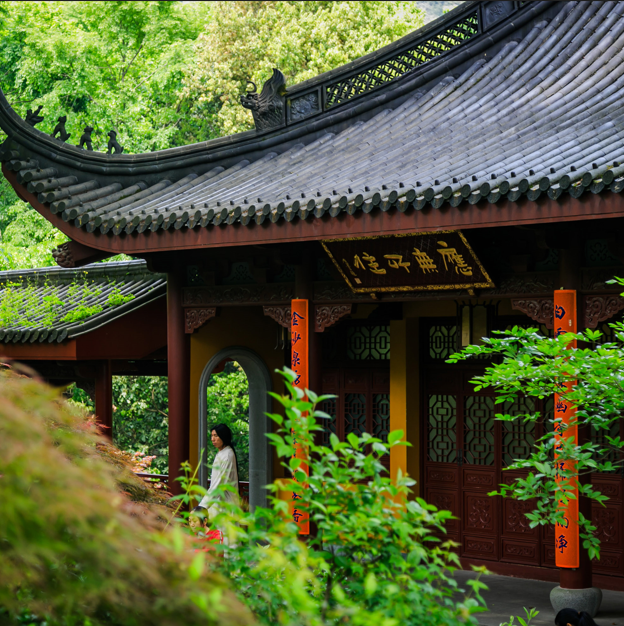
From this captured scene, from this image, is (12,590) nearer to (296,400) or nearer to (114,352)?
(296,400)

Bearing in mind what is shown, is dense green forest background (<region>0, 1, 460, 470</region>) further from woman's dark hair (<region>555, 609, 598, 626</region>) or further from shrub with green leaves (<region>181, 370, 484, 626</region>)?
shrub with green leaves (<region>181, 370, 484, 626</region>)

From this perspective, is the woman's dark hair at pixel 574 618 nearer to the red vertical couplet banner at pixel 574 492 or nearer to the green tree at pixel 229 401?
the red vertical couplet banner at pixel 574 492

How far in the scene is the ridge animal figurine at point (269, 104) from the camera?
8.20m

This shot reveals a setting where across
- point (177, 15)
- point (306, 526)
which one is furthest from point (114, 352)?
point (177, 15)

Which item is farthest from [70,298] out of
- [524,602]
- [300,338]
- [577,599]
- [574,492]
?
[577,599]

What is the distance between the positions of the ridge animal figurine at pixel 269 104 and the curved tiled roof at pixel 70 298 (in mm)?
2125

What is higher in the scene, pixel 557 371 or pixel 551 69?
pixel 551 69

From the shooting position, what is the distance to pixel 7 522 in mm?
1655

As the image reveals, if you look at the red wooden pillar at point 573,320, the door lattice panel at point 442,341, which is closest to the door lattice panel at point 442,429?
the door lattice panel at point 442,341

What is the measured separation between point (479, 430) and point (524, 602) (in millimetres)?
1705

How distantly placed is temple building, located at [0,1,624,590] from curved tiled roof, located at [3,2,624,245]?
0.02m

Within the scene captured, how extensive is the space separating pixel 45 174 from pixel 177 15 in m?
17.0

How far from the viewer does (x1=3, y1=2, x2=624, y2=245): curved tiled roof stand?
217 inches

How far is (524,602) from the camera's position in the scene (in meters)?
6.48
